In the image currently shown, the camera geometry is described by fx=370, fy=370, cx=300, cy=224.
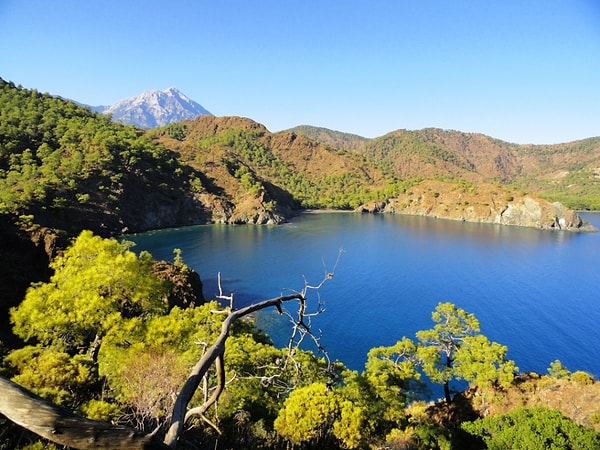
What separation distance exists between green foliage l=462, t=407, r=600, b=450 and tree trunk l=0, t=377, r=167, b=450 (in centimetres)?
1380

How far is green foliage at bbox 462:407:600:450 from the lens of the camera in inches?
450

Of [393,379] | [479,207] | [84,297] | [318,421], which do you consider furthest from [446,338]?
[479,207]

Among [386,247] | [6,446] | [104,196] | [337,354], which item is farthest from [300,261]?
[6,446]

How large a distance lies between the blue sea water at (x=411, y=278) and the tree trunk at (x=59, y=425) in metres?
12.4

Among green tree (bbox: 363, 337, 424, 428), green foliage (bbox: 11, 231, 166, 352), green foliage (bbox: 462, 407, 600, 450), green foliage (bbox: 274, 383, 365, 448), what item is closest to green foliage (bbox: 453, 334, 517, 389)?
green tree (bbox: 363, 337, 424, 428)

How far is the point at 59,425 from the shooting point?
148cm

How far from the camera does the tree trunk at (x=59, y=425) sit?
57.7 inches

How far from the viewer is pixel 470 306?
4181cm

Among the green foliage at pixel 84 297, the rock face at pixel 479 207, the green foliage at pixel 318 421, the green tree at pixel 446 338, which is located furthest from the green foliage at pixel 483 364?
the rock face at pixel 479 207

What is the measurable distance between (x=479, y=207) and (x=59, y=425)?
131 meters

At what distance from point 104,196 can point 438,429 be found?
7837 centimetres

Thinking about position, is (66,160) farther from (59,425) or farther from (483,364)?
(59,425)

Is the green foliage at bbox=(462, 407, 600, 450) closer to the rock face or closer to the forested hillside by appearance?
the forested hillside

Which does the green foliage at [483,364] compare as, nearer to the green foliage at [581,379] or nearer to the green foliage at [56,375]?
the green foliage at [581,379]
